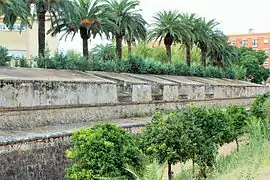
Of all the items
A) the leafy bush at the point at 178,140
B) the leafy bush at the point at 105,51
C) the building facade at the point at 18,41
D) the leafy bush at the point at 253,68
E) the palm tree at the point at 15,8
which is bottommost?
the leafy bush at the point at 253,68

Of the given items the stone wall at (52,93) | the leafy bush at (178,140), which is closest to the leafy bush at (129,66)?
the stone wall at (52,93)

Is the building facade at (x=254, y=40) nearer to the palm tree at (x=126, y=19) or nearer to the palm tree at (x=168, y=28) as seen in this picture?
the palm tree at (x=168, y=28)

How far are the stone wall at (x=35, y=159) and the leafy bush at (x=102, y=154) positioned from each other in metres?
1.95

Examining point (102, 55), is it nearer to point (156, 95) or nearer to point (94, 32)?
point (94, 32)

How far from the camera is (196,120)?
31.4 ft

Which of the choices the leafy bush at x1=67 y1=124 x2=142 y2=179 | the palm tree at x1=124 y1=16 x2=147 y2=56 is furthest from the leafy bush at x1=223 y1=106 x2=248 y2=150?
the palm tree at x1=124 y1=16 x2=147 y2=56

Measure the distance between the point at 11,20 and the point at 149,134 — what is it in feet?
41.0

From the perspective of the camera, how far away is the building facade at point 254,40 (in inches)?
3688

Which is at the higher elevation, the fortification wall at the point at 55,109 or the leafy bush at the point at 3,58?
the leafy bush at the point at 3,58

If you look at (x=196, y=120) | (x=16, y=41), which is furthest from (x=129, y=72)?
(x=16, y=41)

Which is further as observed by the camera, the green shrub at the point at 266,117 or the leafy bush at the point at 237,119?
the green shrub at the point at 266,117

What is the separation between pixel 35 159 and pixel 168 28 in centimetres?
2122

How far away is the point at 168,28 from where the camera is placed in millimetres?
29359

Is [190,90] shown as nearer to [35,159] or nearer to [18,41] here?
[35,159]
